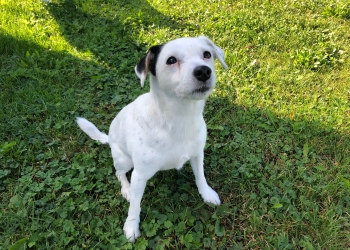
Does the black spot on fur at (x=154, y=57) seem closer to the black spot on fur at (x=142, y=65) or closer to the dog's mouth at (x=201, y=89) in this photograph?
the black spot on fur at (x=142, y=65)

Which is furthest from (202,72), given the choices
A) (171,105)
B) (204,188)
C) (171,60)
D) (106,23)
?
(106,23)

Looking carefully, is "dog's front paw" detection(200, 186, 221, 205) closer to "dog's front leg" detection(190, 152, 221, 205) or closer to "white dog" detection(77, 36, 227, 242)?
"dog's front leg" detection(190, 152, 221, 205)

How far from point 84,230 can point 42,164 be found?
1.06 m

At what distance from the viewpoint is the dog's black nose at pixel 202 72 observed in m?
2.13

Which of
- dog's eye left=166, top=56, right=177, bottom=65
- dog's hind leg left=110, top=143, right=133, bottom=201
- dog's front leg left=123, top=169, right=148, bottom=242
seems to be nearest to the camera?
dog's eye left=166, top=56, right=177, bottom=65

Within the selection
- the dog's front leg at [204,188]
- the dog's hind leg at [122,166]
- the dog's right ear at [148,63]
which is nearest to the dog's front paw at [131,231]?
the dog's hind leg at [122,166]

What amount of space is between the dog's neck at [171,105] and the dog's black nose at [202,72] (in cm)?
22

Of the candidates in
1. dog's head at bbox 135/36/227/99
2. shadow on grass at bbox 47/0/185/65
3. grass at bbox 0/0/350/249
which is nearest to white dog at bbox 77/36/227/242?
dog's head at bbox 135/36/227/99

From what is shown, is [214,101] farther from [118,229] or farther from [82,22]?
[82,22]

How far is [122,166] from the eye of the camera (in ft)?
9.99

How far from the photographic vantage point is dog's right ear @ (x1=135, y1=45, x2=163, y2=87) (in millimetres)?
2340

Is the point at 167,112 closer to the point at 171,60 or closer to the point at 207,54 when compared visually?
the point at 171,60

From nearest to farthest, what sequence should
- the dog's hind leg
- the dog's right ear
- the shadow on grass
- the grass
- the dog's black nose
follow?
the dog's black nose
the dog's right ear
the grass
the dog's hind leg
the shadow on grass

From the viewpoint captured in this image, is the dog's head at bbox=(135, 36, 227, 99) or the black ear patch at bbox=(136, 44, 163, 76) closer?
the dog's head at bbox=(135, 36, 227, 99)
